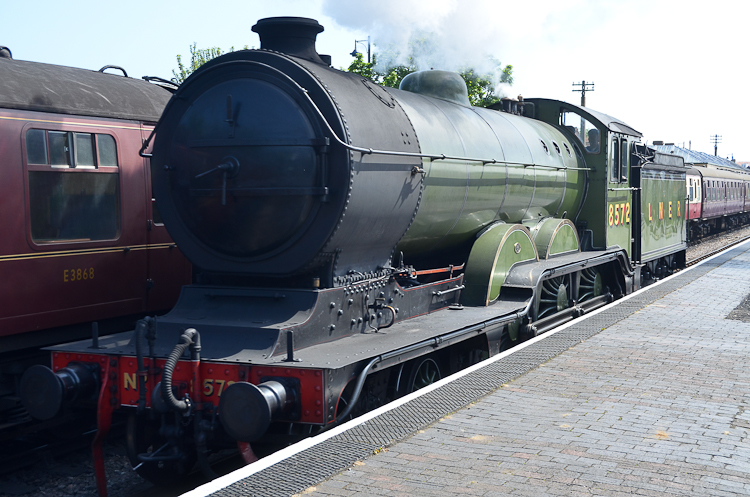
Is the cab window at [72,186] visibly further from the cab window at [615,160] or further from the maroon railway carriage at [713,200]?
the maroon railway carriage at [713,200]

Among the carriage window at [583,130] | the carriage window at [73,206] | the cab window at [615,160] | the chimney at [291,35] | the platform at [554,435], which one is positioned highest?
the chimney at [291,35]

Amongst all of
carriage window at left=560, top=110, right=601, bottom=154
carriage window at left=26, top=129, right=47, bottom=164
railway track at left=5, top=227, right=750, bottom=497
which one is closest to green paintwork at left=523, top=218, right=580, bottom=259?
carriage window at left=560, top=110, right=601, bottom=154

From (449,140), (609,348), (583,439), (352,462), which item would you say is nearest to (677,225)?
(609,348)

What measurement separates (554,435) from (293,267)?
2144 millimetres

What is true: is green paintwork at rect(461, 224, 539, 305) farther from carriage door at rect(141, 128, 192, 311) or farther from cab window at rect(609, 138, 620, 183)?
cab window at rect(609, 138, 620, 183)

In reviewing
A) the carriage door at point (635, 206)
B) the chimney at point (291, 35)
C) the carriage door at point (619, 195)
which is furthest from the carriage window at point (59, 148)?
the carriage door at point (635, 206)

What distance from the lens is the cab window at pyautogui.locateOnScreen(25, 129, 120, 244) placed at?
233 inches

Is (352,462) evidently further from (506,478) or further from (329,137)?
(329,137)

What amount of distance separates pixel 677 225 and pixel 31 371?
13.9 meters

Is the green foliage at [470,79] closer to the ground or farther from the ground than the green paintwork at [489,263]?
farther from the ground

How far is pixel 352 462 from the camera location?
3992 mm

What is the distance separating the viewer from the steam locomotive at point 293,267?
14.8ft

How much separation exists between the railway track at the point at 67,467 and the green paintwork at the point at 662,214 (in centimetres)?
949

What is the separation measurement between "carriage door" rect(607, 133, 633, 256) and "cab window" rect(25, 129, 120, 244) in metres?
7.15
